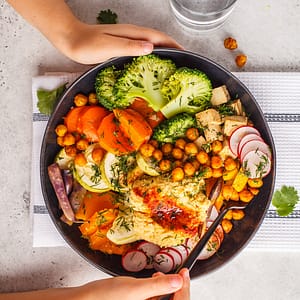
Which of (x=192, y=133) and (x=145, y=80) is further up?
(x=145, y=80)

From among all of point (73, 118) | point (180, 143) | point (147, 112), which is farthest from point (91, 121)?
point (180, 143)

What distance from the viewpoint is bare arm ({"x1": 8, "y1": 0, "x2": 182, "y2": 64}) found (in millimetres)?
1557

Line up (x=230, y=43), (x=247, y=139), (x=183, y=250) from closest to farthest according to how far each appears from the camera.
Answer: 1. (x=247, y=139)
2. (x=183, y=250)
3. (x=230, y=43)

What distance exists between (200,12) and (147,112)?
44 cm

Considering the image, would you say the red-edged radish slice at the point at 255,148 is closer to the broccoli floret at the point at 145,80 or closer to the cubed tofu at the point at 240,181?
the cubed tofu at the point at 240,181

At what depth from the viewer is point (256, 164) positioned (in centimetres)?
157

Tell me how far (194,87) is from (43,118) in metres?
0.58

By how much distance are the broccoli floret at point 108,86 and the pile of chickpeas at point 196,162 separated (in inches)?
6.9

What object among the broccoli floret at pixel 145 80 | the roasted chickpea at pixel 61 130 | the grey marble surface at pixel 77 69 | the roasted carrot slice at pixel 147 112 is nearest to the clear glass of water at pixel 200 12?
the grey marble surface at pixel 77 69

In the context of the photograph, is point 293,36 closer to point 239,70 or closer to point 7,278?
point 239,70

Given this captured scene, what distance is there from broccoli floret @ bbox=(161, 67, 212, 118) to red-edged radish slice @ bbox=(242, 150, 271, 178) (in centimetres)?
22

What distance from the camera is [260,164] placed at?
1.57 m

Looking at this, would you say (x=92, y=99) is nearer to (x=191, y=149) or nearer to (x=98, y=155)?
(x=98, y=155)

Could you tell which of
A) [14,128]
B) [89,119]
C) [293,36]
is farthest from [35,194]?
[293,36]
